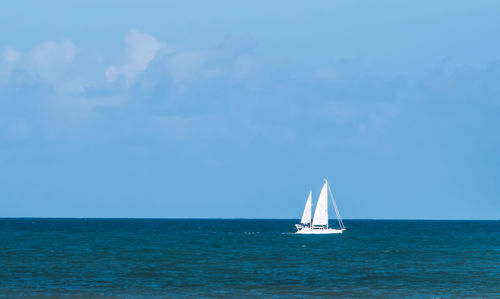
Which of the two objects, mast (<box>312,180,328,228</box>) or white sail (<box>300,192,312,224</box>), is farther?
white sail (<box>300,192,312,224</box>)

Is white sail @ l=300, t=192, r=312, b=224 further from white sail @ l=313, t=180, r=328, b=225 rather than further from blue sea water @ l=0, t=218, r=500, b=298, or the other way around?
blue sea water @ l=0, t=218, r=500, b=298

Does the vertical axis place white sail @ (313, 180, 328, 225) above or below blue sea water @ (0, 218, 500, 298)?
above

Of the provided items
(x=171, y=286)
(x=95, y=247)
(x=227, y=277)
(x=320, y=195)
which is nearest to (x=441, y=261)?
(x=227, y=277)

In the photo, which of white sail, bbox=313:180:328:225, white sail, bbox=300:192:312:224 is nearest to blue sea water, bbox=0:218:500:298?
white sail, bbox=313:180:328:225

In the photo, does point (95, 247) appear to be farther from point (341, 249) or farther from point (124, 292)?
point (124, 292)

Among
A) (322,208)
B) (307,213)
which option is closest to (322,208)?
(322,208)

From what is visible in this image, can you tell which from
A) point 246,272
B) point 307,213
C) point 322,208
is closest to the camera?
point 246,272

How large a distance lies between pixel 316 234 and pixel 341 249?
54463 mm

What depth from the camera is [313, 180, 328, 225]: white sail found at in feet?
493

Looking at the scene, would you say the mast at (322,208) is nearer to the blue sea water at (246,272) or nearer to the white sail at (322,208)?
the white sail at (322,208)

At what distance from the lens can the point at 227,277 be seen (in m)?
67.7

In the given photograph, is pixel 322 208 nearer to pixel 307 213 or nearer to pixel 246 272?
pixel 307 213

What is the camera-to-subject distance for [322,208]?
152 meters

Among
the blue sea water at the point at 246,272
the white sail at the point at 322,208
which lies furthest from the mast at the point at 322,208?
the blue sea water at the point at 246,272
